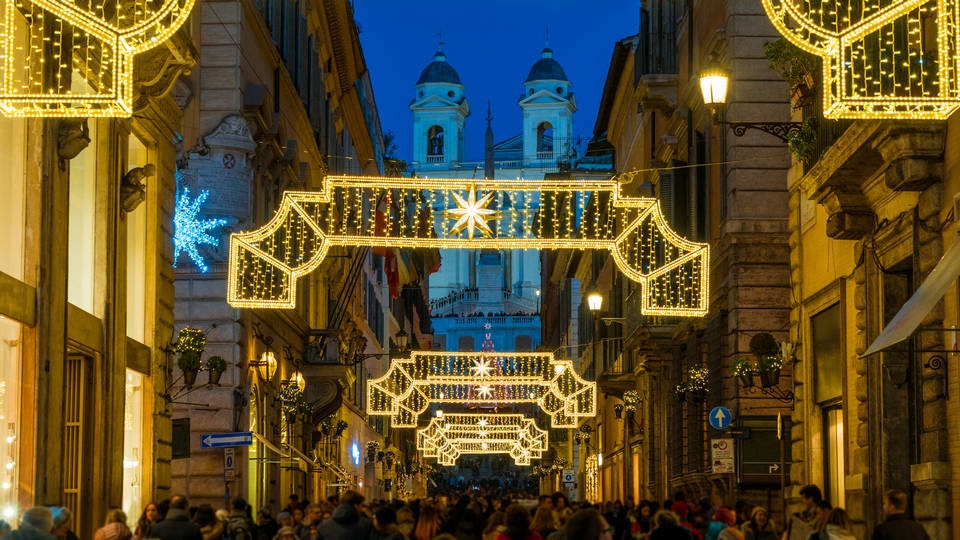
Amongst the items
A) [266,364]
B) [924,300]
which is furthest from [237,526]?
[266,364]

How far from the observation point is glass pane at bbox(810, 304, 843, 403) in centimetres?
2270

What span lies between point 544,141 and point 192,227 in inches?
Answer: 6289

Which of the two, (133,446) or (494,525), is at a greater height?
(133,446)

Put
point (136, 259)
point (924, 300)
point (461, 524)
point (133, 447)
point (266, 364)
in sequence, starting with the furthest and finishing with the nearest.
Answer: point (266, 364) < point (136, 259) < point (133, 447) < point (461, 524) < point (924, 300)

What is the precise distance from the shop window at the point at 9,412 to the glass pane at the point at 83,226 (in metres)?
2.64

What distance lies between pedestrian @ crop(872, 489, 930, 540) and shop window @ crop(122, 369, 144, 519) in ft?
34.4

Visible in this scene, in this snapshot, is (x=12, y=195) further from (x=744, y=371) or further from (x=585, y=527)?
(x=744, y=371)

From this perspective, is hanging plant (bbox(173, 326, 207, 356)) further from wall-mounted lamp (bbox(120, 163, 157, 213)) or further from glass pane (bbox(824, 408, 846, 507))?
glass pane (bbox(824, 408, 846, 507))

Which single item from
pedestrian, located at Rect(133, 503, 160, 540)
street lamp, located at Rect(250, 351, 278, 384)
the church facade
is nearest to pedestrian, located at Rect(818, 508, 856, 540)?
pedestrian, located at Rect(133, 503, 160, 540)

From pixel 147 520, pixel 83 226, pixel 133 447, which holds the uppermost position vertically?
pixel 83 226

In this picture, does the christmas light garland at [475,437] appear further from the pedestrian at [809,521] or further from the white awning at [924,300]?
the white awning at [924,300]

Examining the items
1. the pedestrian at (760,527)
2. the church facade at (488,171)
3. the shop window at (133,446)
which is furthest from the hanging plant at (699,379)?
the church facade at (488,171)

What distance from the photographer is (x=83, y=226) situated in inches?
765

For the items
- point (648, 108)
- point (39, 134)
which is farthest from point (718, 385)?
point (39, 134)
